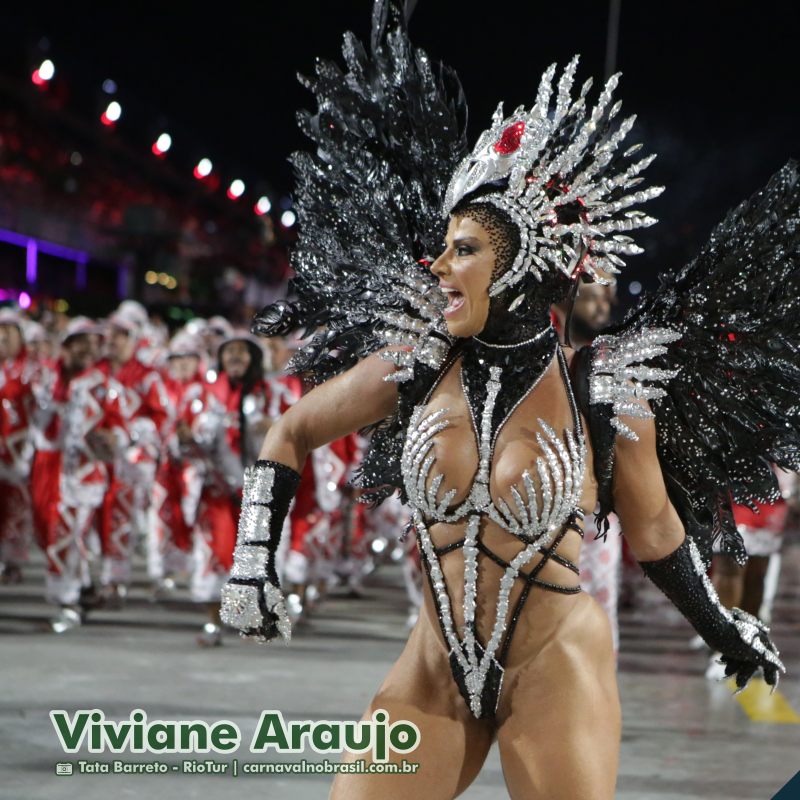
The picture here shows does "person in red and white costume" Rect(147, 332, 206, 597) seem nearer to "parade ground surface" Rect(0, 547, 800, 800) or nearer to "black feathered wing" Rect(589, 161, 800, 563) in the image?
"parade ground surface" Rect(0, 547, 800, 800)

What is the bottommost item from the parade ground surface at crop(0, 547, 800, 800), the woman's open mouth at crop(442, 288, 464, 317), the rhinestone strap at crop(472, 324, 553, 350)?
the parade ground surface at crop(0, 547, 800, 800)

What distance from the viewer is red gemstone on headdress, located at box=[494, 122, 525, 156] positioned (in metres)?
3.44

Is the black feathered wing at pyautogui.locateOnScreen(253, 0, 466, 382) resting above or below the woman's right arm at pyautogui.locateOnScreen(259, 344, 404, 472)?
above

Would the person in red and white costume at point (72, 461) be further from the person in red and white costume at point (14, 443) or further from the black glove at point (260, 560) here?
the black glove at point (260, 560)

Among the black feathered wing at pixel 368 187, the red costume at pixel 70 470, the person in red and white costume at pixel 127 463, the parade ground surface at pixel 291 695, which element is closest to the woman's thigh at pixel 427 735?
the black feathered wing at pixel 368 187

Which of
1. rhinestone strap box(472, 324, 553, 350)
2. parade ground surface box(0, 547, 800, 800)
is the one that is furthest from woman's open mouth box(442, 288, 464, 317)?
parade ground surface box(0, 547, 800, 800)

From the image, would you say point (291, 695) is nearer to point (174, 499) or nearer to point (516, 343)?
point (174, 499)

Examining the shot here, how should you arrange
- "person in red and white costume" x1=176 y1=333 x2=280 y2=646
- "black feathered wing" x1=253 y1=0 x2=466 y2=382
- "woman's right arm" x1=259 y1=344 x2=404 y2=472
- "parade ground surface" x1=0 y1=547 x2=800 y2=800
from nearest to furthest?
1. "woman's right arm" x1=259 y1=344 x2=404 y2=472
2. "black feathered wing" x1=253 y1=0 x2=466 y2=382
3. "parade ground surface" x1=0 y1=547 x2=800 y2=800
4. "person in red and white costume" x1=176 y1=333 x2=280 y2=646

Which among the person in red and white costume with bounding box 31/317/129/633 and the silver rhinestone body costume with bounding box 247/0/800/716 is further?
the person in red and white costume with bounding box 31/317/129/633

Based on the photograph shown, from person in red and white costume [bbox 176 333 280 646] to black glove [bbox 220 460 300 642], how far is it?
5746 mm

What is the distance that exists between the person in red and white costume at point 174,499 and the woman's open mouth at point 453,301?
21.5 feet

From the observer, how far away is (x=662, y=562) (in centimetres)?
352

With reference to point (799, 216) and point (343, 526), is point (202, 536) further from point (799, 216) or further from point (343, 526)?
point (799, 216)

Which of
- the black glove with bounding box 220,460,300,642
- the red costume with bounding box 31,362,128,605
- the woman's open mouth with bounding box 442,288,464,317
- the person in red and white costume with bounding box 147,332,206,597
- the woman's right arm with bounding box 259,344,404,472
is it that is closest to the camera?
the black glove with bounding box 220,460,300,642
